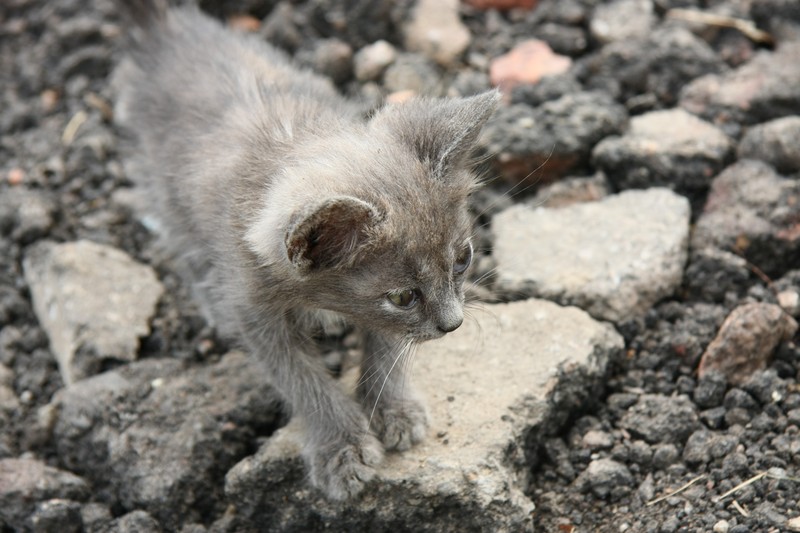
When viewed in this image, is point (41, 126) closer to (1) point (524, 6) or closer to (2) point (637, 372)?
(1) point (524, 6)

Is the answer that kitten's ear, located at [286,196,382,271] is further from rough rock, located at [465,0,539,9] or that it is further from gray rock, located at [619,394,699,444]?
rough rock, located at [465,0,539,9]

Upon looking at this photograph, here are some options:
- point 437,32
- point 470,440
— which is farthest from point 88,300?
point 437,32

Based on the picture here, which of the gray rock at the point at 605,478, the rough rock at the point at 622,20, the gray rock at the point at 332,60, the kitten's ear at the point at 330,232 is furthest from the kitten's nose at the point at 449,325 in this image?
the rough rock at the point at 622,20

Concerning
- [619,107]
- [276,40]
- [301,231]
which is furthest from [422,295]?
[276,40]

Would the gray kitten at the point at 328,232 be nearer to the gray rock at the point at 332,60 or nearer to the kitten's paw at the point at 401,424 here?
the kitten's paw at the point at 401,424

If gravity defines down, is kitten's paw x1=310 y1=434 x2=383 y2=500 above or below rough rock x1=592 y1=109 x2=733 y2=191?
above

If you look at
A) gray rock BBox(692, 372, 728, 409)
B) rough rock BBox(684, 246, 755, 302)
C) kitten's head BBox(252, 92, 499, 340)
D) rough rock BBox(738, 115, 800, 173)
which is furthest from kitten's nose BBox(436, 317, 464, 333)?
rough rock BBox(738, 115, 800, 173)

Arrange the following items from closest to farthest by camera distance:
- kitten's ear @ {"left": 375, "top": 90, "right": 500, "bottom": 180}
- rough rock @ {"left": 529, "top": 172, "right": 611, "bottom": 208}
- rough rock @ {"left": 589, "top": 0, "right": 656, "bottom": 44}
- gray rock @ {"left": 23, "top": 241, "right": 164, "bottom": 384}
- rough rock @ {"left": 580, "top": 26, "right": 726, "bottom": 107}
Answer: kitten's ear @ {"left": 375, "top": 90, "right": 500, "bottom": 180}, gray rock @ {"left": 23, "top": 241, "right": 164, "bottom": 384}, rough rock @ {"left": 529, "top": 172, "right": 611, "bottom": 208}, rough rock @ {"left": 580, "top": 26, "right": 726, "bottom": 107}, rough rock @ {"left": 589, "top": 0, "right": 656, "bottom": 44}
